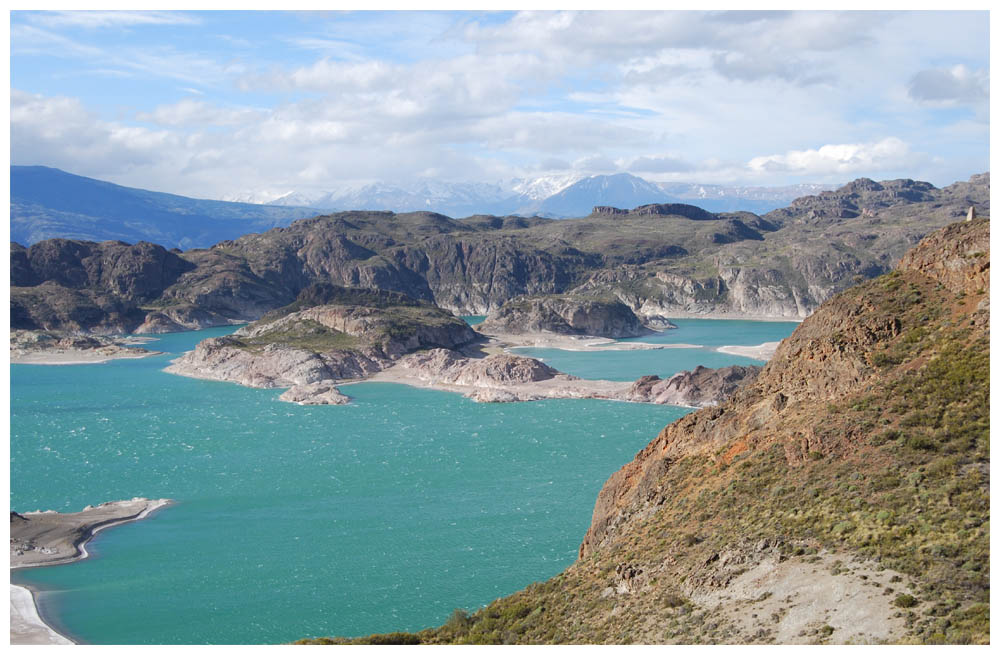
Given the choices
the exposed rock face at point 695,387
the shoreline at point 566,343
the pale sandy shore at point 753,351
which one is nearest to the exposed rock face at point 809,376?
the exposed rock face at point 695,387

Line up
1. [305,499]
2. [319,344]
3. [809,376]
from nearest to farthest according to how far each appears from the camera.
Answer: [809,376] < [305,499] < [319,344]

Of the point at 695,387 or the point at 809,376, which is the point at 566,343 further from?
the point at 809,376

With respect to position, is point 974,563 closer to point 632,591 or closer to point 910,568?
point 910,568

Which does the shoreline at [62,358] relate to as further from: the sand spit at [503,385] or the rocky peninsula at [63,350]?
the sand spit at [503,385]

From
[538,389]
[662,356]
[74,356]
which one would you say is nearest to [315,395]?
[538,389]

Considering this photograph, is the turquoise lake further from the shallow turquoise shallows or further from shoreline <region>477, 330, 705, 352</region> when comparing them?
shoreline <region>477, 330, 705, 352</region>
